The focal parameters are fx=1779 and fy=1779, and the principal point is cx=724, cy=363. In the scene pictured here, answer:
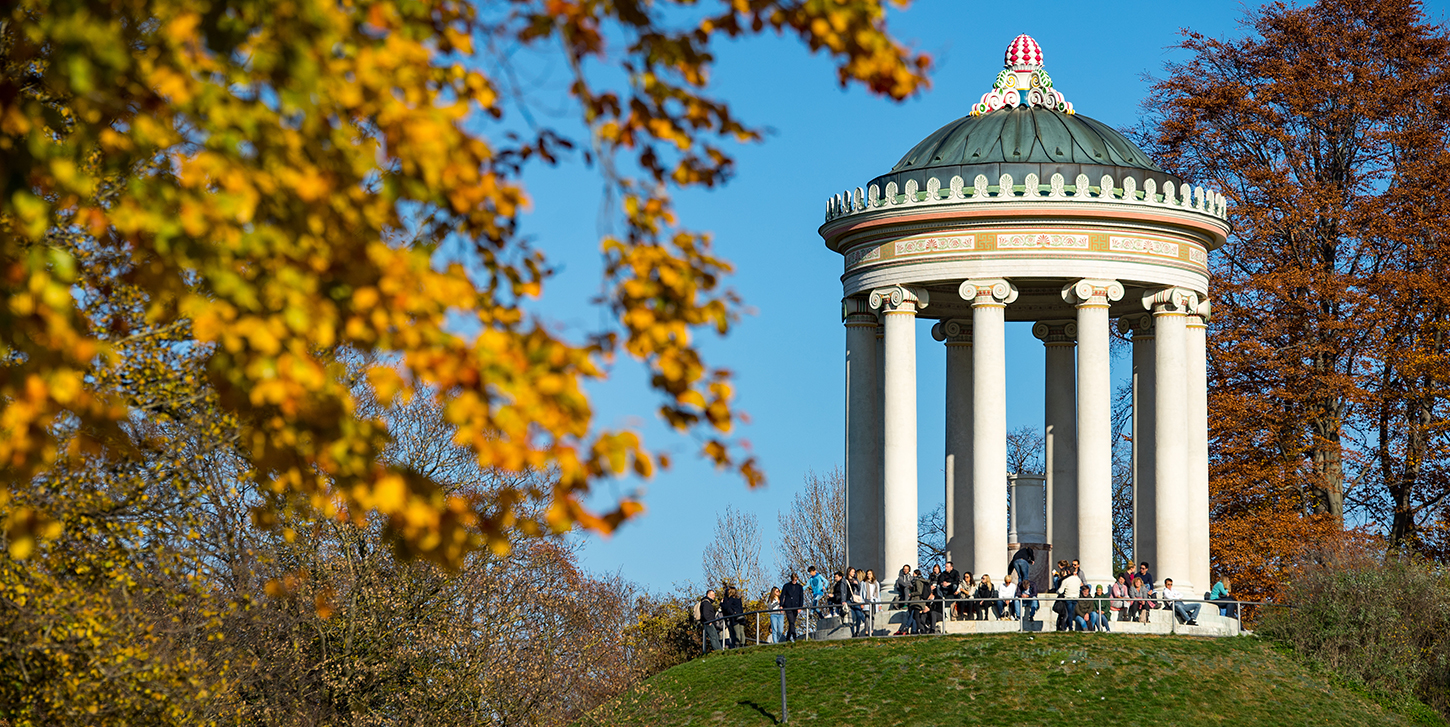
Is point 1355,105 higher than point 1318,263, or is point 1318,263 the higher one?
point 1355,105

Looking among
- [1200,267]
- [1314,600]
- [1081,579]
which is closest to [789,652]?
[1081,579]

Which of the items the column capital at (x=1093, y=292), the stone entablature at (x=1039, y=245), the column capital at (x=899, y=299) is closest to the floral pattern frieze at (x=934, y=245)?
the stone entablature at (x=1039, y=245)

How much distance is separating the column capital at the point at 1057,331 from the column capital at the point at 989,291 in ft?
20.9

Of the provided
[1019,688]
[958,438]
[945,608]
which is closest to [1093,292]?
[958,438]

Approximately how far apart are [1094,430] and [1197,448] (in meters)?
3.42

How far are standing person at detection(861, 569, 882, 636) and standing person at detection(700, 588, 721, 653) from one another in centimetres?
322

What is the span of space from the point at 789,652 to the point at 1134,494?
35.4 feet

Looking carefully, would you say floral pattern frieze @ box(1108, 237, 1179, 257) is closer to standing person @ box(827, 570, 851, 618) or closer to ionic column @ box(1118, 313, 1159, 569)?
ionic column @ box(1118, 313, 1159, 569)

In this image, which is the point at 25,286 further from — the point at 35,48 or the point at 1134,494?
the point at 1134,494

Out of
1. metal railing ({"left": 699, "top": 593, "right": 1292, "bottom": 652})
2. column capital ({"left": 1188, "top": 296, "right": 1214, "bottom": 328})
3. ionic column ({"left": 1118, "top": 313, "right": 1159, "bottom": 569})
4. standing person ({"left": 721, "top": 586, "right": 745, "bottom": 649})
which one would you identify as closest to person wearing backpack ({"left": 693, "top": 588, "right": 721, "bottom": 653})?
standing person ({"left": 721, "top": 586, "right": 745, "bottom": 649})

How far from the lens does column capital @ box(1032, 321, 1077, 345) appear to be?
4281 centimetres

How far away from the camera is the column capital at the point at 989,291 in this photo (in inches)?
1443

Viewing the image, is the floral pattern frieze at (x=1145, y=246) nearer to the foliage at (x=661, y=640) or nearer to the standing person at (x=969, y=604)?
the standing person at (x=969, y=604)

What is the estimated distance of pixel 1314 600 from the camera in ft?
111
